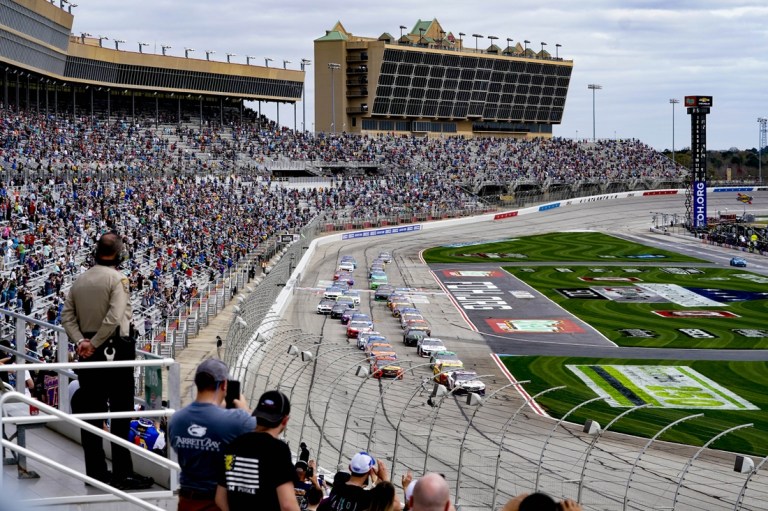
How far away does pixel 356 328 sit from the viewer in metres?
50.4

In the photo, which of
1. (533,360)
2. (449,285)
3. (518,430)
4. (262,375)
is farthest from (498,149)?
(262,375)

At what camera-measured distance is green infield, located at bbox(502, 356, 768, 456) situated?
33.0 meters

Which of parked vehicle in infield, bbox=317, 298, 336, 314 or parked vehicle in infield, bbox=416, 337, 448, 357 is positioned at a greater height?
parked vehicle in infield, bbox=317, 298, 336, 314

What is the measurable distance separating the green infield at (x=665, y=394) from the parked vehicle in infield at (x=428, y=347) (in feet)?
9.25

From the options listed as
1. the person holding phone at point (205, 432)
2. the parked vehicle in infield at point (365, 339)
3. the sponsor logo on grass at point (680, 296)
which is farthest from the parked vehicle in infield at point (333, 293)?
the person holding phone at point (205, 432)

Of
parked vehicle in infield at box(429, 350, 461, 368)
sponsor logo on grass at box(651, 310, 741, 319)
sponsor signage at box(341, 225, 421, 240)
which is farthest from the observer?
sponsor signage at box(341, 225, 421, 240)

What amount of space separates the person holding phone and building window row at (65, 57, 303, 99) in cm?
8585

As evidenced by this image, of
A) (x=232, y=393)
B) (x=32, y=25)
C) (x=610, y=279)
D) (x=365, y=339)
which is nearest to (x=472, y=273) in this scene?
(x=610, y=279)

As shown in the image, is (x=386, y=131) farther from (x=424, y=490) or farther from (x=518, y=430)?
(x=424, y=490)

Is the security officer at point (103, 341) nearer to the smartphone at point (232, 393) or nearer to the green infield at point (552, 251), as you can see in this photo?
the smartphone at point (232, 393)

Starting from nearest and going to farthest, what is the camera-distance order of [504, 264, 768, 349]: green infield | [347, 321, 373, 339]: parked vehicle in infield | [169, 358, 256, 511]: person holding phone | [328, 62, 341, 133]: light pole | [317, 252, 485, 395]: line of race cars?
1. [169, 358, 256, 511]: person holding phone
2. [317, 252, 485, 395]: line of race cars
3. [347, 321, 373, 339]: parked vehicle in infield
4. [504, 264, 768, 349]: green infield
5. [328, 62, 341, 133]: light pole

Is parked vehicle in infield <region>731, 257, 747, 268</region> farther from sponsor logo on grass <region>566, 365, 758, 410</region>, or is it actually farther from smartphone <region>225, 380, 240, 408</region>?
smartphone <region>225, 380, 240, 408</region>

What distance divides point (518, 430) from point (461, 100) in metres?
115

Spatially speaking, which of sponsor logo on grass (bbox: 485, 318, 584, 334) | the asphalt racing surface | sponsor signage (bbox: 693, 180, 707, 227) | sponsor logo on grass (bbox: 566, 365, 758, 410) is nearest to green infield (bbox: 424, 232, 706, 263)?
the asphalt racing surface
